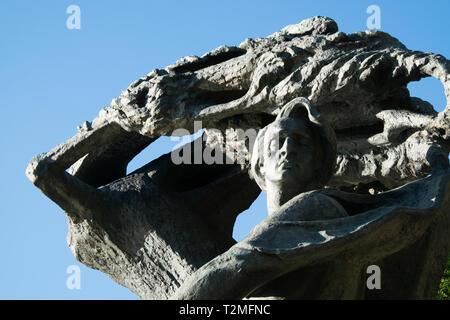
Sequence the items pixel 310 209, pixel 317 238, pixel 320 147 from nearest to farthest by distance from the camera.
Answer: pixel 317 238
pixel 310 209
pixel 320 147

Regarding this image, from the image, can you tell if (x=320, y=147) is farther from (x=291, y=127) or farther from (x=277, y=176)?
(x=277, y=176)

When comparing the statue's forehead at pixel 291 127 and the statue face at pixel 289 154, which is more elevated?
the statue's forehead at pixel 291 127

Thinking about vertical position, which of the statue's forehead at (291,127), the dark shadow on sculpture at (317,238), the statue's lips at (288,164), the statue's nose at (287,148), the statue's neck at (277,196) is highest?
the statue's forehead at (291,127)

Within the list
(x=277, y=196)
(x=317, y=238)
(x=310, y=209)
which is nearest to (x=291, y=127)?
(x=277, y=196)

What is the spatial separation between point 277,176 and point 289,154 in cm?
16

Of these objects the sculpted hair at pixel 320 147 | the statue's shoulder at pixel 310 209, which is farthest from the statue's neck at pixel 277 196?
the statue's shoulder at pixel 310 209

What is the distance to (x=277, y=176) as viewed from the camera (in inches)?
260

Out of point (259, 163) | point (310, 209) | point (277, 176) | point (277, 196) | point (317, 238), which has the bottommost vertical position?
point (317, 238)

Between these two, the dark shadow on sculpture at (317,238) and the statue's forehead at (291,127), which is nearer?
the dark shadow on sculpture at (317,238)

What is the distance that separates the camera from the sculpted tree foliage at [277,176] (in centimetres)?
598

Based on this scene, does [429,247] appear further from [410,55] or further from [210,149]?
[210,149]

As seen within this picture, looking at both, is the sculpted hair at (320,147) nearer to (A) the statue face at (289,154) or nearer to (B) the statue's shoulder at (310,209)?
(A) the statue face at (289,154)

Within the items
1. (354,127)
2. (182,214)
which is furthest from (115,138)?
(354,127)
